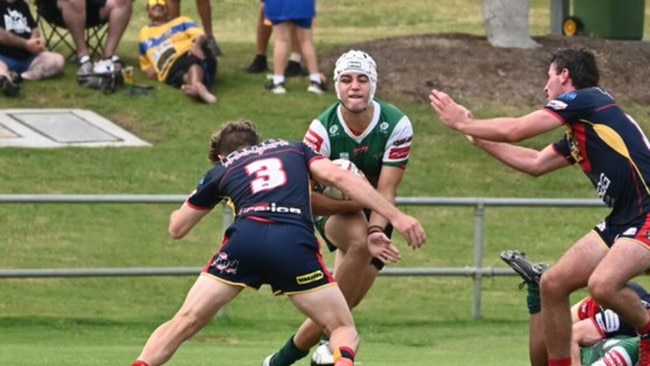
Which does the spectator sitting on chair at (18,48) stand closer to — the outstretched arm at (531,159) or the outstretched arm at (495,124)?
the outstretched arm at (531,159)

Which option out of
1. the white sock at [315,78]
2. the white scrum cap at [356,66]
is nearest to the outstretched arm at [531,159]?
the white scrum cap at [356,66]

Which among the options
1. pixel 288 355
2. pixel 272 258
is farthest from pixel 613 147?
pixel 288 355

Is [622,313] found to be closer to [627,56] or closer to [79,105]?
[79,105]

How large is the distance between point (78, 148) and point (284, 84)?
121 inches

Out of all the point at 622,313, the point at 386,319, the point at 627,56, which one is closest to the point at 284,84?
the point at 627,56

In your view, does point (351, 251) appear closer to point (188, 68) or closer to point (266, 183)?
point (266, 183)

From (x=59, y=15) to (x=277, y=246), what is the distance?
488 inches

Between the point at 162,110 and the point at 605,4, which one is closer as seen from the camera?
the point at 162,110

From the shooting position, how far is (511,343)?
14453 millimetres

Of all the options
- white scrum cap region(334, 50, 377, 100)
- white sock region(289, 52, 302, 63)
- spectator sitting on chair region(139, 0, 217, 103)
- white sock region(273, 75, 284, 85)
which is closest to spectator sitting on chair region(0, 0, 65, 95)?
spectator sitting on chair region(139, 0, 217, 103)

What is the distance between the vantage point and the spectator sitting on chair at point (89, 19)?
2094 centimetres

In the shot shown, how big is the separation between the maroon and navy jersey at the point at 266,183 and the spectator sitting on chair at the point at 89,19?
11.4 metres

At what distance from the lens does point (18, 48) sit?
66.0 feet

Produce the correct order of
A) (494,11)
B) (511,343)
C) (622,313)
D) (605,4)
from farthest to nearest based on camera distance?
(605,4) < (494,11) < (511,343) < (622,313)
